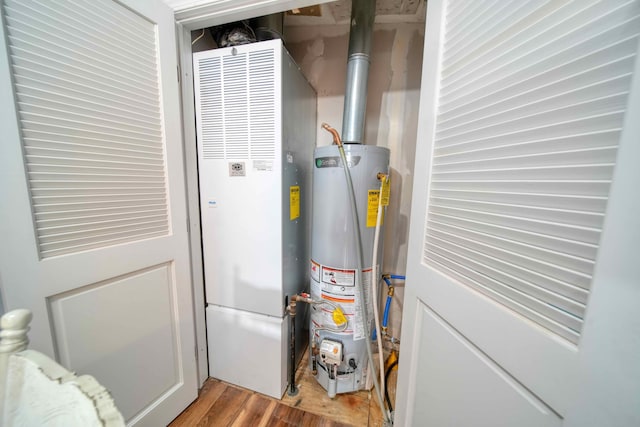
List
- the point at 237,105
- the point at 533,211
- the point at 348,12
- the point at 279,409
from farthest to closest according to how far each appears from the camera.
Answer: the point at 348,12, the point at 279,409, the point at 237,105, the point at 533,211

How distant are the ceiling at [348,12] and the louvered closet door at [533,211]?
829 millimetres

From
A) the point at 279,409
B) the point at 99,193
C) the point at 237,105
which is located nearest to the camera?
the point at 99,193

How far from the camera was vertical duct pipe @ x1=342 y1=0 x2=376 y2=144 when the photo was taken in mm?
1129

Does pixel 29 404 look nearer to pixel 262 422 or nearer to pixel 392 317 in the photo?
pixel 262 422

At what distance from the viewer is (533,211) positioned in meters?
0.43

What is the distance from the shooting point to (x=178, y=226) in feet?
3.44

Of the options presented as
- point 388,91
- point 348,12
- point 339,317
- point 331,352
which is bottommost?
point 331,352

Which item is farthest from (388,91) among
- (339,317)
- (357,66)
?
(339,317)

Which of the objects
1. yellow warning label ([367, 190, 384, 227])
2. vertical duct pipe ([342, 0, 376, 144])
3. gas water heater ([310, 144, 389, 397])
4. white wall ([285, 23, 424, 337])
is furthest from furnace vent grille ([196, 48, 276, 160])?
white wall ([285, 23, 424, 337])

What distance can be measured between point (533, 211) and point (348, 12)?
159 cm

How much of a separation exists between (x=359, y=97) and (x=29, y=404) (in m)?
1.47

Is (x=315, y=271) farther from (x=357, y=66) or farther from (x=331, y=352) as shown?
(x=357, y=66)

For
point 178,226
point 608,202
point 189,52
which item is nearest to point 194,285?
point 178,226

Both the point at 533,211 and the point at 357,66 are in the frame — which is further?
the point at 357,66
